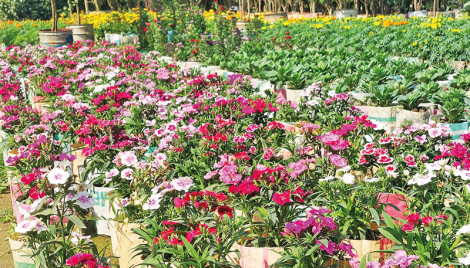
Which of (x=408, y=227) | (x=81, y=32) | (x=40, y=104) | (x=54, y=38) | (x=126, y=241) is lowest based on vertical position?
(x=126, y=241)

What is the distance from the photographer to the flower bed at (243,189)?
2391mm

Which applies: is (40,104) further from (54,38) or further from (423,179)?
(54,38)

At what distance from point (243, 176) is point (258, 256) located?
0.74 m

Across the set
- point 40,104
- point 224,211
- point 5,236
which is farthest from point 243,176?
point 40,104

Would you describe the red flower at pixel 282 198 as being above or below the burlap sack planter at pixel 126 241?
above

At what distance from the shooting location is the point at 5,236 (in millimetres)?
3883

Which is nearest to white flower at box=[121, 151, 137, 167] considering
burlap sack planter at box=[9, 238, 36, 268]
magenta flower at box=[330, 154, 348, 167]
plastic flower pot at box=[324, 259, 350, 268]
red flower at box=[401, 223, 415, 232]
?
burlap sack planter at box=[9, 238, 36, 268]

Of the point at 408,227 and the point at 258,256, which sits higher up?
the point at 408,227

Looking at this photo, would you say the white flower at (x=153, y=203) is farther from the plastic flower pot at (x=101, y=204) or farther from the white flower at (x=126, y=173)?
the plastic flower pot at (x=101, y=204)

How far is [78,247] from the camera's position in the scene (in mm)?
2428

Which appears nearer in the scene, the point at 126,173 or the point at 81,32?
the point at 126,173

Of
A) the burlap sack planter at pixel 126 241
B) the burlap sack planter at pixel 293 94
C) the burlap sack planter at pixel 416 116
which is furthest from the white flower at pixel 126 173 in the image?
the burlap sack planter at pixel 293 94

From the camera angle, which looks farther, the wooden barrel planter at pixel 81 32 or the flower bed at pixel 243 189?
the wooden barrel planter at pixel 81 32

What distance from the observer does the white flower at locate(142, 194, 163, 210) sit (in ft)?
8.97
